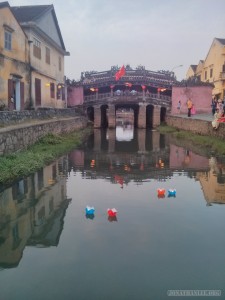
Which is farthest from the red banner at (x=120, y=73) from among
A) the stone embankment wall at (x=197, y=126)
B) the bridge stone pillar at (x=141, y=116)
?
the stone embankment wall at (x=197, y=126)

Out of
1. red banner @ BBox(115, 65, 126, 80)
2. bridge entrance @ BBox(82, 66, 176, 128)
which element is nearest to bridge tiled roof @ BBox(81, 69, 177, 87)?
bridge entrance @ BBox(82, 66, 176, 128)

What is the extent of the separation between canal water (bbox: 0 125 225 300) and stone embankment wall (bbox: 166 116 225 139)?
22.2 ft

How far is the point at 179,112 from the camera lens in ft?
122

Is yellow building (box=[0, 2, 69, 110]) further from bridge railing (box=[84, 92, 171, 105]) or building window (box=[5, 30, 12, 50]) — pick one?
bridge railing (box=[84, 92, 171, 105])

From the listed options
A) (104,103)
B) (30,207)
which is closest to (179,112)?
(104,103)

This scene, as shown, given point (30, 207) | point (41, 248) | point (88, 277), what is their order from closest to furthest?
1. point (88, 277)
2. point (41, 248)
3. point (30, 207)

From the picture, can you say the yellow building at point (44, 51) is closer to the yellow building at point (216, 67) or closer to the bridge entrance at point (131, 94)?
the bridge entrance at point (131, 94)

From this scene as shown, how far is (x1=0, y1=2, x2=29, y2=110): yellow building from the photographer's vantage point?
63.0 ft

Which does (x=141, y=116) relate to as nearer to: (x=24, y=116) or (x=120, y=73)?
(x=120, y=73)

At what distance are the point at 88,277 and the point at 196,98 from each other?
34.4m

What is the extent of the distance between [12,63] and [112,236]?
54.7 ft

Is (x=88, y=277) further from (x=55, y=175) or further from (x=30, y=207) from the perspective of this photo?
(x=55, y=175)

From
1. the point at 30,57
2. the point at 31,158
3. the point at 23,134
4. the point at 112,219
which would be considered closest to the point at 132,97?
the point at 30,57

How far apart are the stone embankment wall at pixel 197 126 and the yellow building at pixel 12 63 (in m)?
12.1
